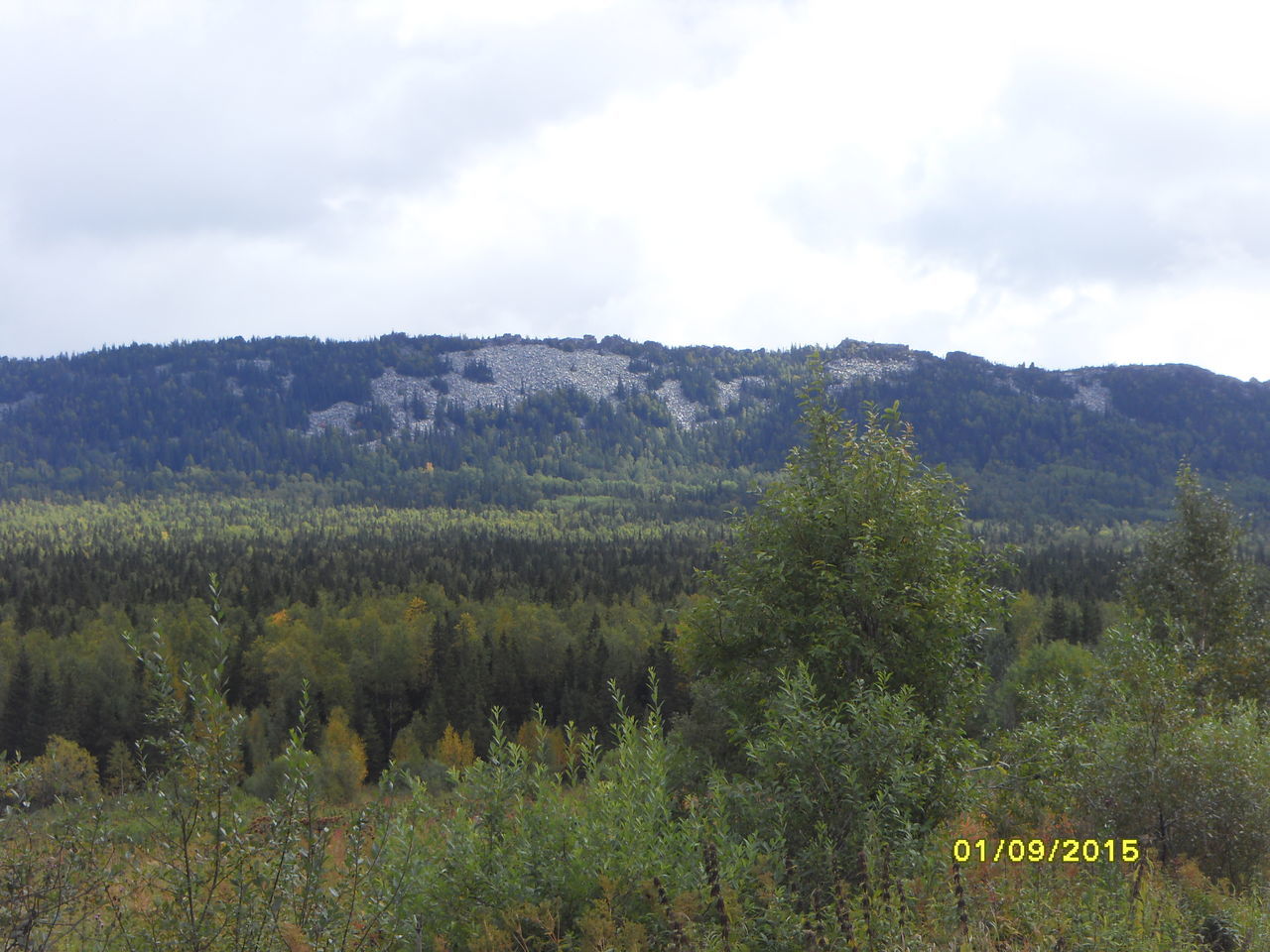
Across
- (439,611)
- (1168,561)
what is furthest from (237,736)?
(439,611)

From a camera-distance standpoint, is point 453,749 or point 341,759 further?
point 453,749

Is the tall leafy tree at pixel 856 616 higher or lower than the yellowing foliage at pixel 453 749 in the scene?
higher

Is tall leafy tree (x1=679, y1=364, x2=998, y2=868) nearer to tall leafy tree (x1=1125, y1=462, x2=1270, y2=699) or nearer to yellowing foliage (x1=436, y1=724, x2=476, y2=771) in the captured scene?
tall leafy tree (x1=1125, y1=462, x2=1270, y2=699)

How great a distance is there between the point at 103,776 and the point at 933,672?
7006cm

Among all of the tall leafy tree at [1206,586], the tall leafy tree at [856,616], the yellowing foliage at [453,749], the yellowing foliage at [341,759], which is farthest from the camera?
the yellowing foliage at [453,749]

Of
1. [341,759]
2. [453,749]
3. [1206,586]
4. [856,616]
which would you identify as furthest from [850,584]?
[341,759]

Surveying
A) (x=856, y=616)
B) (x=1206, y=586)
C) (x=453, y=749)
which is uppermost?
(x=856, y=616)

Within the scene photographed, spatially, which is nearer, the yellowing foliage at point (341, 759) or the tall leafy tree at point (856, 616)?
the tall leafy tree at point (856, 616)

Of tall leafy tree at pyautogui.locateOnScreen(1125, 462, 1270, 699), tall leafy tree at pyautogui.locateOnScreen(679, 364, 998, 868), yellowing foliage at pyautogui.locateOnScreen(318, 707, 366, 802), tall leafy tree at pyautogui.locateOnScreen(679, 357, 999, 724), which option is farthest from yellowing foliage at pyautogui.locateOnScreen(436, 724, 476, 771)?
tall leafy tree at pyautogui.locateOnScreen(679, 364, 998, 868)

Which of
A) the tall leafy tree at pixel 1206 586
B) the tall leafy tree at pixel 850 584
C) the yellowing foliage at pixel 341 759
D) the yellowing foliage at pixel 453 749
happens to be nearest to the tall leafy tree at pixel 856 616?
the tall leafy tree at pixel 850 584

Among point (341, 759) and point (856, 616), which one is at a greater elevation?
point (856, 616)

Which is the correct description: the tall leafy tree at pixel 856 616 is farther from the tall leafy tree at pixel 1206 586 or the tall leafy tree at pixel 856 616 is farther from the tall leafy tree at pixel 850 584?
the tall leafy tree at pixel 1206 586

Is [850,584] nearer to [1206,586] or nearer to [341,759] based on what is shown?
[1206,586]

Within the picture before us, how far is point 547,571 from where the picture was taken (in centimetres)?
12412
